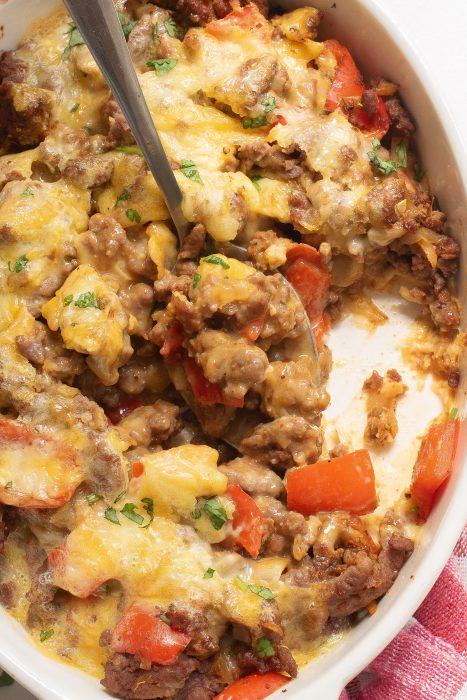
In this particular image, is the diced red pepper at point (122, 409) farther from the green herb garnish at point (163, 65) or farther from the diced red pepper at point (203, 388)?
the green herb garnish at point (163, 65)

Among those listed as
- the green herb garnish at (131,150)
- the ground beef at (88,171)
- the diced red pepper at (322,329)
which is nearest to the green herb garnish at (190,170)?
the green herb garnish at (131,150)

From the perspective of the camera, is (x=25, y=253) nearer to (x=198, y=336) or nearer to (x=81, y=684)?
(x=198, y=336)

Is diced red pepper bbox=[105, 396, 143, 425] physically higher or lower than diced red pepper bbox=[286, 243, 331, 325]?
lower

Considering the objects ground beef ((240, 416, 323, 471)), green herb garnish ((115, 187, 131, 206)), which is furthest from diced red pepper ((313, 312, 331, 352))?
green herb garnish ((115, 187, 131, 206))

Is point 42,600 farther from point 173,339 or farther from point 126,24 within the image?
point 126,24

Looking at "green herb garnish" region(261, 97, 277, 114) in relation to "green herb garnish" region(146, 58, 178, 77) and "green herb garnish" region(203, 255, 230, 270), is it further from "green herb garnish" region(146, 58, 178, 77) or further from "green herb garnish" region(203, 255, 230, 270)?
"green herb garnish" region(203, 255, 230, 270)

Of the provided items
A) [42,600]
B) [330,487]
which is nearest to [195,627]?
[42,600]

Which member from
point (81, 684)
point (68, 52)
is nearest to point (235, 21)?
point (68, 52)
